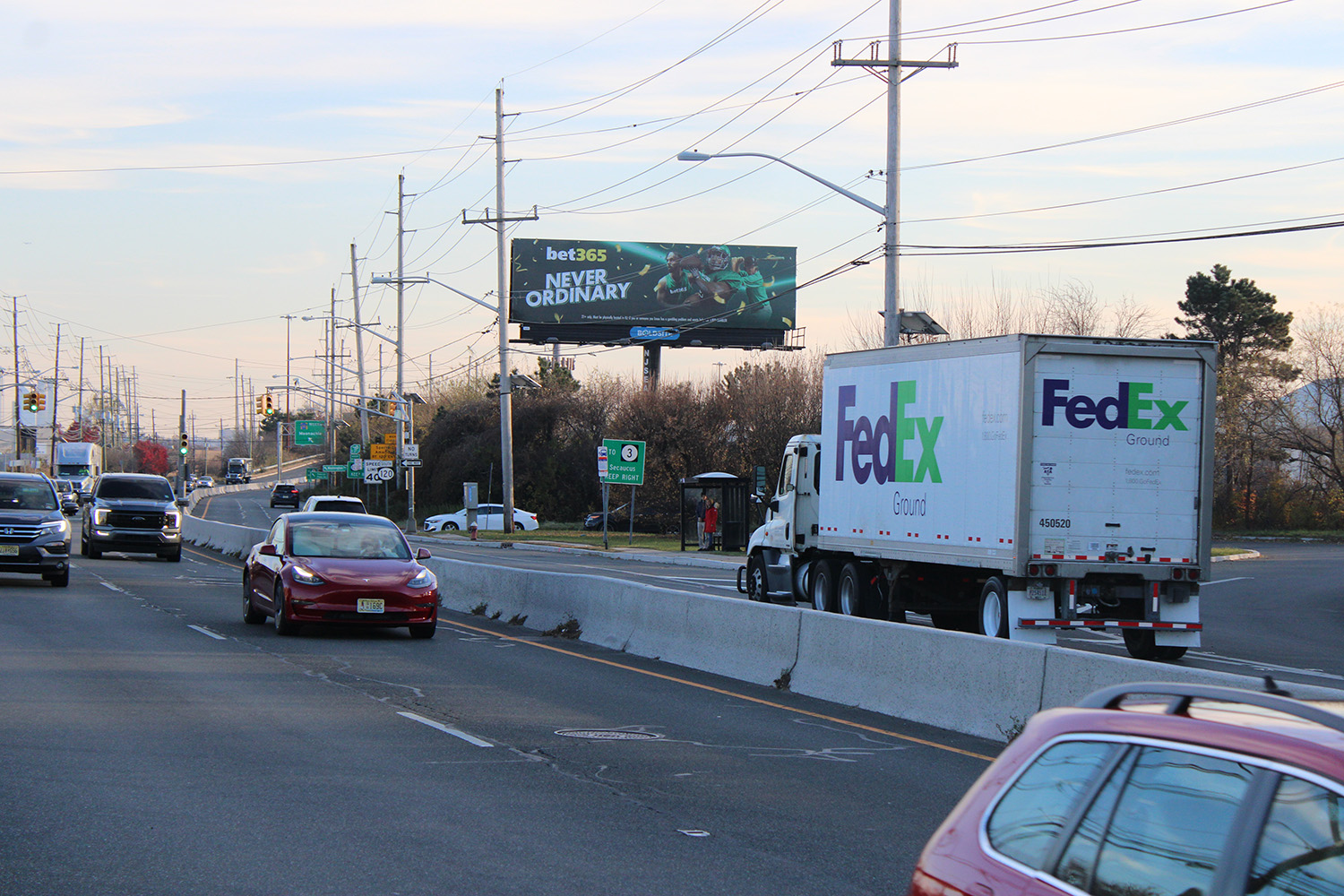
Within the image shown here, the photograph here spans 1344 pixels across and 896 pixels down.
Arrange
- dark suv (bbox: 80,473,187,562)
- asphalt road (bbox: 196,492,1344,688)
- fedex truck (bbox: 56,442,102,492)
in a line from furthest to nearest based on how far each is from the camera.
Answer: fedex truck (bbox: 56,442,102,492), dark suv (bbox: 80,473,187,562), asphalt road (bbox: 196,492,1344,688)

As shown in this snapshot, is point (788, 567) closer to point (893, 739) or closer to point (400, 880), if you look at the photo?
point (893, 739)

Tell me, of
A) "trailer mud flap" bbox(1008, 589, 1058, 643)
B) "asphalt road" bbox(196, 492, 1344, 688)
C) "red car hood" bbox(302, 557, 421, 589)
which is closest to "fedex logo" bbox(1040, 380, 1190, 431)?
"trailer mud flap" bbox(1008, 589, 1058, 643)

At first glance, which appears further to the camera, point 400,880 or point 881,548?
point 881,548

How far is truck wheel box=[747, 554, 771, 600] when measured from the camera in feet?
82.1

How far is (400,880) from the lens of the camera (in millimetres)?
6324

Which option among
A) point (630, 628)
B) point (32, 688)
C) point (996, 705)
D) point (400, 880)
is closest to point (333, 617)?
point (630, 628)

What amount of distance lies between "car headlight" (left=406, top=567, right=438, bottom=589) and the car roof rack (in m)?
14.5

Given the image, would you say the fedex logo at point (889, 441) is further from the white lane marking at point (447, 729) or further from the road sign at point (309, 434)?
the road sign at point (309, 434)

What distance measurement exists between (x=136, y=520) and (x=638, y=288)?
4525 centimetres

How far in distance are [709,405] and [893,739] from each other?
54.6 meters

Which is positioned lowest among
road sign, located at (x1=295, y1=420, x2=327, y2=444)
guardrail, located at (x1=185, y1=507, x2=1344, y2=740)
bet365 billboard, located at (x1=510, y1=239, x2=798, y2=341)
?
guardrail, located at (x1=185, y1=507, x2=1344, y2=740)

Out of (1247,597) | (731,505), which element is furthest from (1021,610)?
(731,505)

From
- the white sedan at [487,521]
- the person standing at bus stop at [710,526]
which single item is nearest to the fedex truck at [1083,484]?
the person standing at bus stop at [710,526]

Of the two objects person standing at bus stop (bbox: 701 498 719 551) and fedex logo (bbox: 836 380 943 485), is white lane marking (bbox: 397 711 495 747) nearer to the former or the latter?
fedex logo (bbox: 836 380 943 485)
